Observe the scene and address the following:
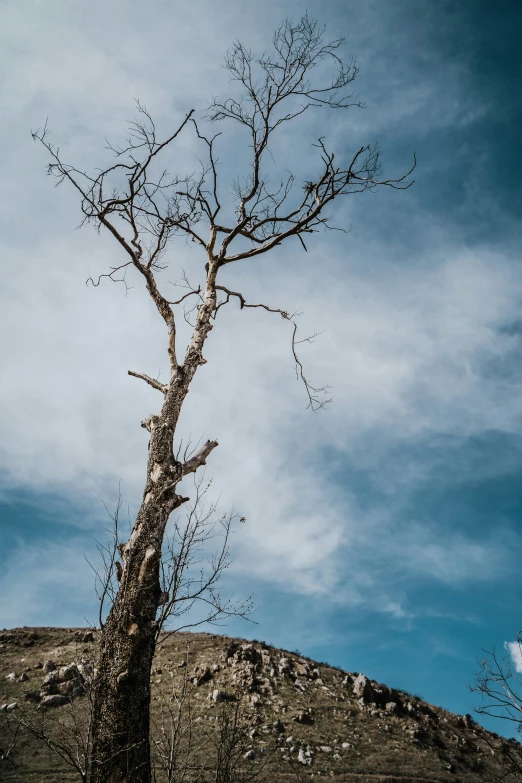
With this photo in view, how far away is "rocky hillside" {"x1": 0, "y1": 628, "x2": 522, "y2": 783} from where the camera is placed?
16.4 meters

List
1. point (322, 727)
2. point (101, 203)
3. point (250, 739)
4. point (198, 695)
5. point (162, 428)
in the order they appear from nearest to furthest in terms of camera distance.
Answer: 1. point (162, 428)
2. point (101, 203)
3. point (250, 739)
4. point (322, 727)
5. point (198, 695)

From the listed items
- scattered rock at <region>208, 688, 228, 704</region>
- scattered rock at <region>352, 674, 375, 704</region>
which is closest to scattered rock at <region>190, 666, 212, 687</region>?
scattered rock at <region>208, 688, 228, 704</region>

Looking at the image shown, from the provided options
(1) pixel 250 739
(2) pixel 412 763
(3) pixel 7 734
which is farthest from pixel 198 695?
(2) pixel 412 763

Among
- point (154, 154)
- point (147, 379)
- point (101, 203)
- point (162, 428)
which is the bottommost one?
point (162, 428)

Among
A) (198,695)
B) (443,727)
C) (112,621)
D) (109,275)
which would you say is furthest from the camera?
(443,727)

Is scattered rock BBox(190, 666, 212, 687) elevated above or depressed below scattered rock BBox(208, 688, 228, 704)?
above

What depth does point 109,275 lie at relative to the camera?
8.00 meters

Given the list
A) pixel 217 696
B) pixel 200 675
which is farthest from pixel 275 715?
pixel 200 675

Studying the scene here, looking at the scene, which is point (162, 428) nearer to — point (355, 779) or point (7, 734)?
point (355, 779)

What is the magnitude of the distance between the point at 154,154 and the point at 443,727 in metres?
29.9

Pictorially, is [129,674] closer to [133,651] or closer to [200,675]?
[133,651]

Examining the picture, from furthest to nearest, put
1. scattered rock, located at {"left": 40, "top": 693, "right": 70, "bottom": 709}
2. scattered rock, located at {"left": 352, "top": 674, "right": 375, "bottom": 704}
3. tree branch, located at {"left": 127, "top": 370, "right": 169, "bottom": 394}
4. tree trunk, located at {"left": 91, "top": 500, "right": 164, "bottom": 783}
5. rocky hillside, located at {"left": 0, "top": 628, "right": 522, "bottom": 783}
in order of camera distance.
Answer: scattered rock, located at {"left": 352, "top": 674, "right": 375, "bottom": 704} → scattered rock, located at {"left": 40, "top": 693, "right": 70, "bottom": 709} → rocky hillside, located at {"left": 0, "top": 628, "right": 522, "bottom": 783} → tree branch, located at {"left": 127, "top": 370, "right": 169, "bottom": 394} → tree trunk, located at {"left": 91, "top": 500, "right": 164, "bottom": 783}

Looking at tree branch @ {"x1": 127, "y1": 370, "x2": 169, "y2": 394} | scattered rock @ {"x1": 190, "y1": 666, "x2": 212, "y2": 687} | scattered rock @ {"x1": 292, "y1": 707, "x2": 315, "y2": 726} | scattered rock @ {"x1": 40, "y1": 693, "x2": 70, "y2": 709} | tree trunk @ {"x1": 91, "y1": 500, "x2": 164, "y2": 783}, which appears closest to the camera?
tree trunk @ {"x1": 91, "y1": 500, "x2": 164, "y2": 783}

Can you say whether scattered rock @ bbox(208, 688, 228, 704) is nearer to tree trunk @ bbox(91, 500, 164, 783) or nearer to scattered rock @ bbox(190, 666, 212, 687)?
scattered rock @ bbox(190, 666, 212, 687)
